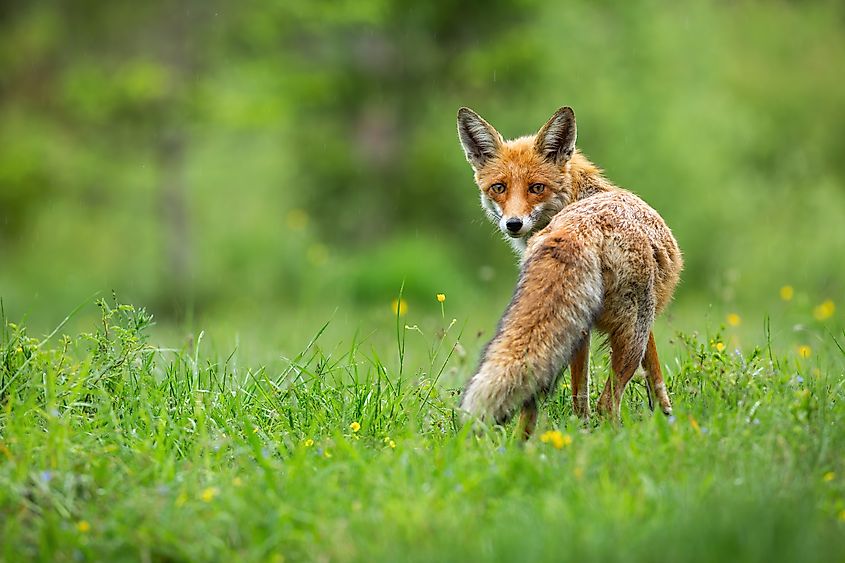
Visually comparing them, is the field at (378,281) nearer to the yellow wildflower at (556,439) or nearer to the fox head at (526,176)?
the yellow wildflower at (556,439)

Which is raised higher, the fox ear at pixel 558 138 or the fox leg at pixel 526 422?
the fox ear at pixel 558 138

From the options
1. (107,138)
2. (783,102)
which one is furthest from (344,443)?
(783,102)

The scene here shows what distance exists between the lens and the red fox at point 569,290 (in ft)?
13.2

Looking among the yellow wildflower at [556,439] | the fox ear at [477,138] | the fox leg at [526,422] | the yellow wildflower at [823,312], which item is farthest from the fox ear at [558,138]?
the yellow wildflower at [823,312]

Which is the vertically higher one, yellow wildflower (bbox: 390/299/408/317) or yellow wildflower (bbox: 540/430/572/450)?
yellow wildflower (bbox: 390/299/408/317)

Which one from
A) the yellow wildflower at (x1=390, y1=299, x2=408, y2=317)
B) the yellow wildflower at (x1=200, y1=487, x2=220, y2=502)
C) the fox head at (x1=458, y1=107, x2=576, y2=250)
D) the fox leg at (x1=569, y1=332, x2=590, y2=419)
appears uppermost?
the fox head at (x1=458, y1=107, x2=576, y2=250)

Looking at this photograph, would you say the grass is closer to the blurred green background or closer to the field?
the field

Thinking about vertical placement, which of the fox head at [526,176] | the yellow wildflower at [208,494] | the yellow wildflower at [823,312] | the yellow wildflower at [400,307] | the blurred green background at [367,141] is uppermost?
the blurred green background at [367,141]

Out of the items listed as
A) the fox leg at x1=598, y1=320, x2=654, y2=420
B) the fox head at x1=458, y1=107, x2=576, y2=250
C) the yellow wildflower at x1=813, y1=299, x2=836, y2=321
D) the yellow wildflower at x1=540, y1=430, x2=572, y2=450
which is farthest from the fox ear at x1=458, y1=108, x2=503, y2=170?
the yellow wildflower at x1=813, y1=299, x2=836, y2=321

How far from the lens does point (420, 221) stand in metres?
17.4

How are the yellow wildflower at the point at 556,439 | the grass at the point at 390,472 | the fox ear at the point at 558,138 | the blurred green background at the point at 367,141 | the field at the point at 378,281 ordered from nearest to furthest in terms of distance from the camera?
the grass at the point at 390,472, the field at the point at 378,281, the yellow wildflower at the point at 556,439, the fox ear at the point at 558,138, the blurred green background at the point at 367,141

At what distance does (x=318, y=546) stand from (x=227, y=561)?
0.31 meters

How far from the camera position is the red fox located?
4020mm

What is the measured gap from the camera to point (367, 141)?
56.1 ft
